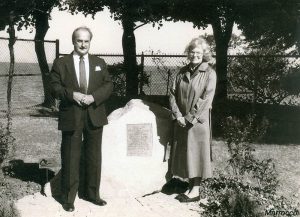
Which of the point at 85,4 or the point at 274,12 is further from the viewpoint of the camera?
the point at 85,4

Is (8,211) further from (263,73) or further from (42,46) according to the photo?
(42,46)

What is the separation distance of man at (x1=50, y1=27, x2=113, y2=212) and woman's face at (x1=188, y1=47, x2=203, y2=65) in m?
1.03

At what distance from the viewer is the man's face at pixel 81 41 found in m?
4.89

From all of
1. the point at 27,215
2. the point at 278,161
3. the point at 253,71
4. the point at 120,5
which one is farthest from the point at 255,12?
the point at 27,215

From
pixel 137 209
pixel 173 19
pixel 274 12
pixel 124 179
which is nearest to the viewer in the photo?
pixel 137 209

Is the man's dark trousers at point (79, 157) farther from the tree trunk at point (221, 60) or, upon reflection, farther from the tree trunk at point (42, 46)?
the tree trunk at point (42, 46)

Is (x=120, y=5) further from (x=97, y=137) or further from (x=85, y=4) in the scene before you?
(x=97, y=137)

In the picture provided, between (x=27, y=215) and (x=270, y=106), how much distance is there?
347 inches

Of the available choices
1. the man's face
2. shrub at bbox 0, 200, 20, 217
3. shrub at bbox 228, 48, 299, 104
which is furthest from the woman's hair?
shrub at bbox 228, 48, 299, 104

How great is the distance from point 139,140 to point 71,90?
1285 mm

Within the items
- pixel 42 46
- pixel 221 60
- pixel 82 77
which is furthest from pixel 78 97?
pixel 42 46

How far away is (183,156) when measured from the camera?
18.6 ft

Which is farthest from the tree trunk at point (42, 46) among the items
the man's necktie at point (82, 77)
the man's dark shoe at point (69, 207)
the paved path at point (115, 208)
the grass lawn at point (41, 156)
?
the man's necktie at point (82, 77)

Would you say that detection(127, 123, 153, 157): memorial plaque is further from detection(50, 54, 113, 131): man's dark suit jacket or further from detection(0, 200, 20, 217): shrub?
detection(0, 200, 20, 217): shrub
